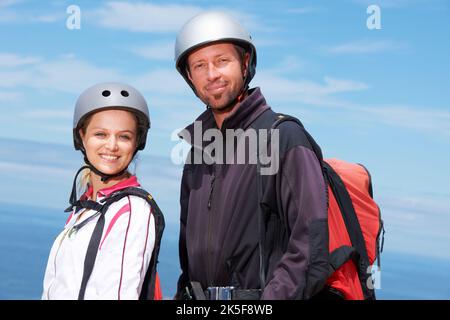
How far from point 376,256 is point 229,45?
2102mm

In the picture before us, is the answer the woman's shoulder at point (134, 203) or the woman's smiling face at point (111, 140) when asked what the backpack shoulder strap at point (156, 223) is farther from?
the woman's smiling face at point (111, 140)

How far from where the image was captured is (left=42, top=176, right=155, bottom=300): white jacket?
4320 mm

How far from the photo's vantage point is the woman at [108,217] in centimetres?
435

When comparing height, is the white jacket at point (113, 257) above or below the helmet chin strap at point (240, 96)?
below

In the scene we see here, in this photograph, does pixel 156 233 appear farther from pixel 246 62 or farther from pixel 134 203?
pixel 246 62

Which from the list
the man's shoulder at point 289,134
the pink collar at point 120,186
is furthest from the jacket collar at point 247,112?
the pink collar at point 120,186

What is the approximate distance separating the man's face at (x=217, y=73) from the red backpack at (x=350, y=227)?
0.63m

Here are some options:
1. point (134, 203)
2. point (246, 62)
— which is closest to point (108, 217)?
point (134, 203)

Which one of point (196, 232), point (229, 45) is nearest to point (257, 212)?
point (196, 232)

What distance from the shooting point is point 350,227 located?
4574 mm

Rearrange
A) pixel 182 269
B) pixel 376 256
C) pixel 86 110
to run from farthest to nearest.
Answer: pixel 182 269 < pixel 86 110 < pixel 376 256

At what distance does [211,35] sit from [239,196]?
1.43 meters

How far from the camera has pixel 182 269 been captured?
18.0 feet
